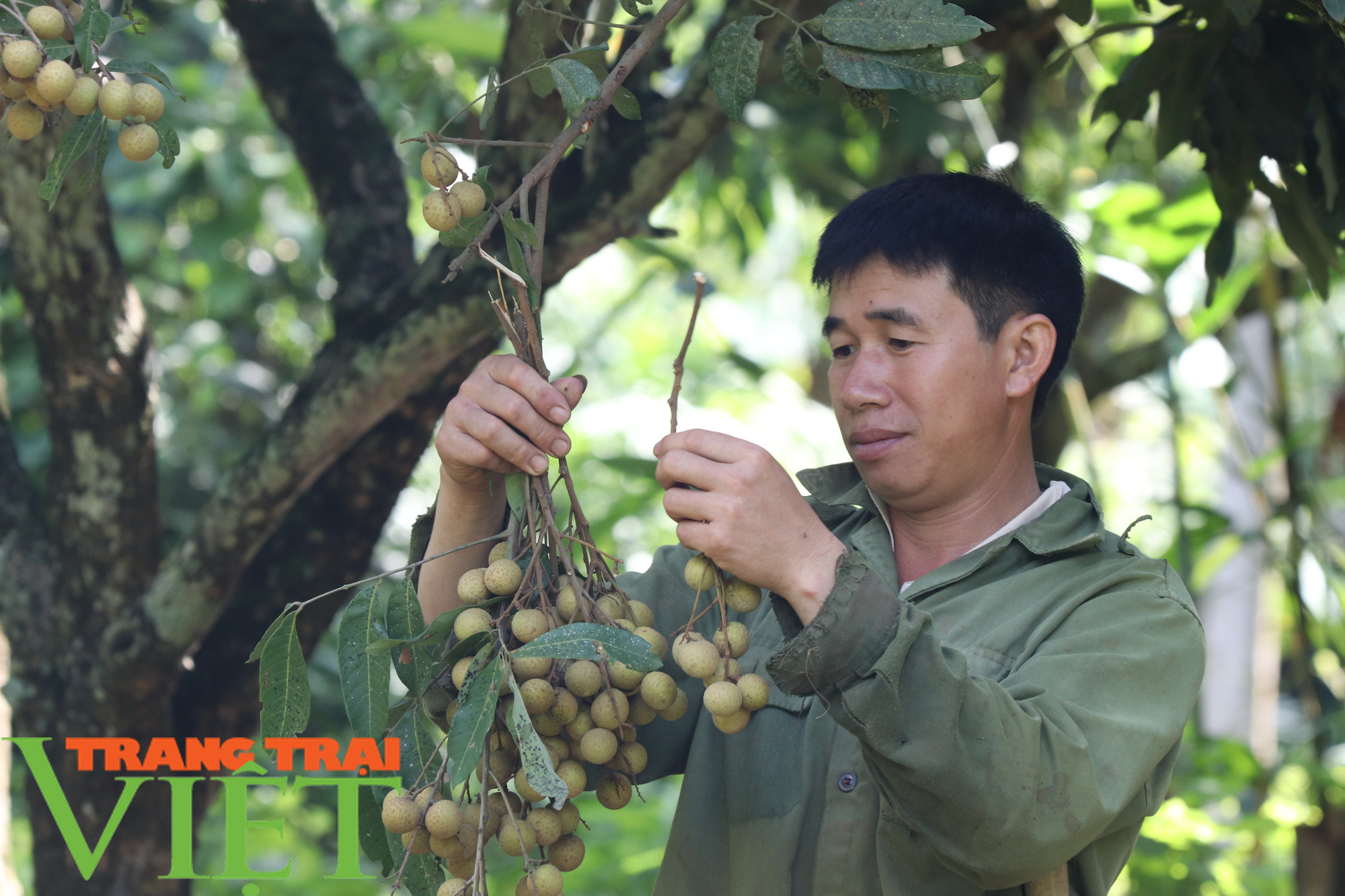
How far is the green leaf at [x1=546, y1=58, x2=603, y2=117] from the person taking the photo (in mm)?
1039

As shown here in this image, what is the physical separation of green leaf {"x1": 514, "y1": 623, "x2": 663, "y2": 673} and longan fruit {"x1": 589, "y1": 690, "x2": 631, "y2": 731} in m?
0.08

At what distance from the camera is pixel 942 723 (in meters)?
0.93

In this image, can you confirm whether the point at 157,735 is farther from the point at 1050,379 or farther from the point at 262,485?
the point at 1050,379

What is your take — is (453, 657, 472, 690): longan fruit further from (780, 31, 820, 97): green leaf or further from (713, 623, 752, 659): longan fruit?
(780, 31, 820, 97): green leaf

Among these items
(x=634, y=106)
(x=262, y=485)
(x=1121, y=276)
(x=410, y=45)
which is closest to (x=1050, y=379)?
(x=634, y=106)

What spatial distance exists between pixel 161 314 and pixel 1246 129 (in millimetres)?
4069

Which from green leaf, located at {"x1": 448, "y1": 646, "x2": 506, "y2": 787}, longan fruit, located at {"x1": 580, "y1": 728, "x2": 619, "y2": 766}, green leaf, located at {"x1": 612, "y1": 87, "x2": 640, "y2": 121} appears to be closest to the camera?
green leaf, located at {"x1": 448, "y1": 646, "x2": 506, "y2": 787}

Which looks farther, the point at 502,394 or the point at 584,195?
the point at 584,195

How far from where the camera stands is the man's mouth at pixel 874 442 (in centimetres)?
130

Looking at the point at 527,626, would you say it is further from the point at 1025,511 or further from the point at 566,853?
the point at 1025,511

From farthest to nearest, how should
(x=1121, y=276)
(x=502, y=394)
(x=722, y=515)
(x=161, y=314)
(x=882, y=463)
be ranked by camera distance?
(x=161, y=314)
(x=1121, y=276)
(x=882, y=463)
(x=502, y=394)
(x=722, y=515)

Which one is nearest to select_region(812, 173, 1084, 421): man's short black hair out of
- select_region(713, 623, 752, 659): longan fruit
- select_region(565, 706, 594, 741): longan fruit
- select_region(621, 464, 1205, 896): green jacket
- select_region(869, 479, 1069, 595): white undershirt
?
select_region(869, 479, 1069, 595): white undershirt

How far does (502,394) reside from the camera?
3.71ft

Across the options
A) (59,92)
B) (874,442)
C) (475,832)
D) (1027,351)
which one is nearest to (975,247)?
(1027,351)
